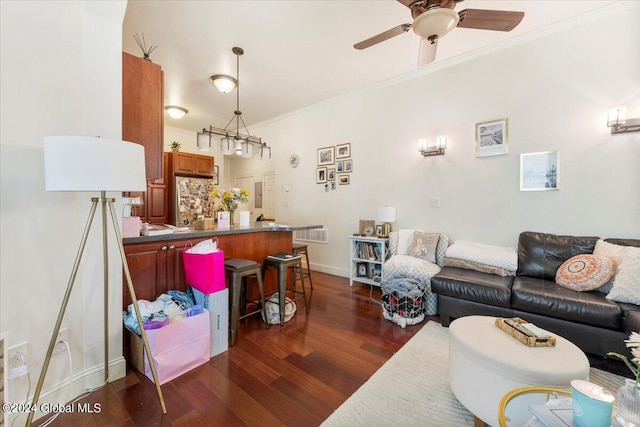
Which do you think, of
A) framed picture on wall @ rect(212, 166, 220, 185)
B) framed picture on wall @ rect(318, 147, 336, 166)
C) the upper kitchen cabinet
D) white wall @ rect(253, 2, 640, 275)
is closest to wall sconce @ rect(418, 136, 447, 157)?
white wall @ rect(253, 2, 640, 275)

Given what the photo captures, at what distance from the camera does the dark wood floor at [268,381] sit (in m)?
1.45

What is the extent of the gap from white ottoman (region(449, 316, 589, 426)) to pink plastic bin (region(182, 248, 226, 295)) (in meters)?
1.72

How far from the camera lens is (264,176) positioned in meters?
5.95

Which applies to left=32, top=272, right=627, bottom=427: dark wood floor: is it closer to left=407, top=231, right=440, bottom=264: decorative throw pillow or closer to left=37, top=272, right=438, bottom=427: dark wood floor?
left=37, top=272, right=438, bottom=427: dark wood floor

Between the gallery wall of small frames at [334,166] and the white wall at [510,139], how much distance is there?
118 mm

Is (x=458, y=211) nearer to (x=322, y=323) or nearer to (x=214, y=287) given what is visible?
(x=322, y=323)

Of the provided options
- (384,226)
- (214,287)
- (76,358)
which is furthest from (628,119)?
(76,358)

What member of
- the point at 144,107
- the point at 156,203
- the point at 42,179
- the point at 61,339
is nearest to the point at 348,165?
the point at 144,107

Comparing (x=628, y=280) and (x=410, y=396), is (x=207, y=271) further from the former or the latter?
(x=628, y=280)

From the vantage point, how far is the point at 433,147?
131 inches

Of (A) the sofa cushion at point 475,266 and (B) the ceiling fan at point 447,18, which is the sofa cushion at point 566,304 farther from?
(B) the ceiling fan at point 447,18

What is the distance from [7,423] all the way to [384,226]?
3.59 m

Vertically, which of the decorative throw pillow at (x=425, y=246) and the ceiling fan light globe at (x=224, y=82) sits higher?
the ceiling fan light globe at (x=224, y=82)

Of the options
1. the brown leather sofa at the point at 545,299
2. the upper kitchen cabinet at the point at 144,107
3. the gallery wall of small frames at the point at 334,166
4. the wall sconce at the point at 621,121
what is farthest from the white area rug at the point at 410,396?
the gallery wall of small frames at the point at 334,166
